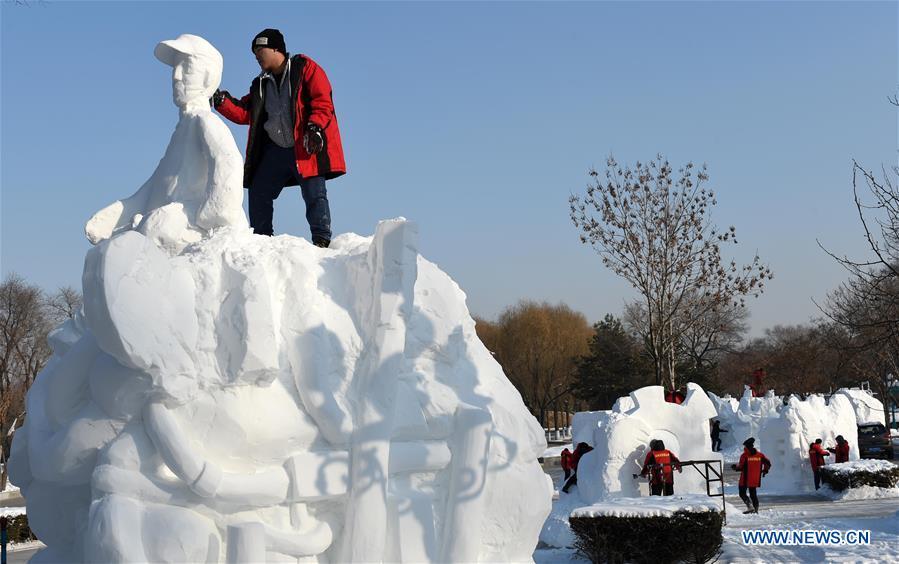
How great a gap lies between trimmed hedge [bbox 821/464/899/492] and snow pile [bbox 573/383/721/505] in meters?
2.48

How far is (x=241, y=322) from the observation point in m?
4.07

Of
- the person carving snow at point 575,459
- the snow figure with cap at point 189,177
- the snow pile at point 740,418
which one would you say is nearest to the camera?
the snow figure with cap at point 189,177

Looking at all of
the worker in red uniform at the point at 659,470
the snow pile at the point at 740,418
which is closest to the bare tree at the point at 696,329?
the snow pile at the point at 740,418

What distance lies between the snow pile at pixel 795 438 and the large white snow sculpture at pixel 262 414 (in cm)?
1523

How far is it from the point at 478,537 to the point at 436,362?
90 cm

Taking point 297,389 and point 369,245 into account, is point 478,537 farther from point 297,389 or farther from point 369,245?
point 369,245

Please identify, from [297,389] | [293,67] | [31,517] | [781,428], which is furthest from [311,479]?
[781,428]

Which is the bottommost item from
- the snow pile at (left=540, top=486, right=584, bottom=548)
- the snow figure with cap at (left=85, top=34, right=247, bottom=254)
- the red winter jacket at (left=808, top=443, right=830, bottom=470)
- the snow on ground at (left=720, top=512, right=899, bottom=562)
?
the snow on ground at (left=720, top=512, right=899, bottom=562)

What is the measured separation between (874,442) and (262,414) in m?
24.4

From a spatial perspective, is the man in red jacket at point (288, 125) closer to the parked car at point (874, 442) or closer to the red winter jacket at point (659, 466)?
the red winter jacket at point (659, 466)

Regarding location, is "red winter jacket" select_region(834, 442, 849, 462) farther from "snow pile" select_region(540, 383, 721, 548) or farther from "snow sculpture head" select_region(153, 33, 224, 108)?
"snow sculpture head" select_region(153, 33, 224, 108)

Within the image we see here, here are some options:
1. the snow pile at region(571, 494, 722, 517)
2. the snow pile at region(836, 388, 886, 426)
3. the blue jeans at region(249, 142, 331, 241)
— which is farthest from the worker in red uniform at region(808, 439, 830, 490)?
the blue jeans at region(249, 142, 331, 241)

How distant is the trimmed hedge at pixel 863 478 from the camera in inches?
635

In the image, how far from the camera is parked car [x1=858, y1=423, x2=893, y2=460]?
24469 millimetres
